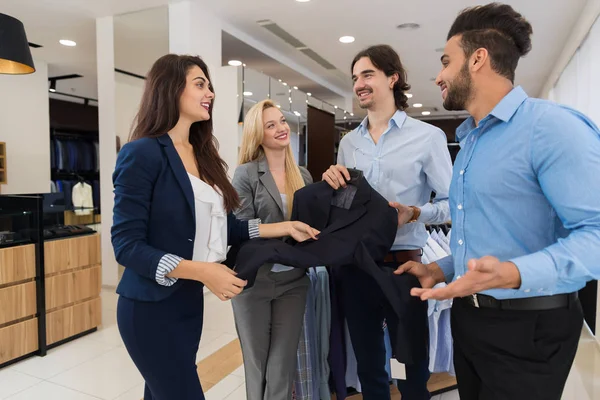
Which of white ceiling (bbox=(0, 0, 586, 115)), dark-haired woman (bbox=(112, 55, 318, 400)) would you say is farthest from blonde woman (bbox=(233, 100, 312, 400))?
white ceiling (bbox=(0, 0, 586, 115))

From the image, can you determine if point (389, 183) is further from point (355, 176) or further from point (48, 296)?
point (48, 296)

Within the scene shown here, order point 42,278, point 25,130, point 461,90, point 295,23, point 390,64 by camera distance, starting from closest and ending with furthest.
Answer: point 461,90, point 390,64, point 42,278, point 295,23, point 25,130

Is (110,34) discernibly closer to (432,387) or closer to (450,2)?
(450,2)

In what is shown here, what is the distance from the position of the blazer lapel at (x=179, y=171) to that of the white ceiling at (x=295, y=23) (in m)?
3.94

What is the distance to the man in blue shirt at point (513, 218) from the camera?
92 cm

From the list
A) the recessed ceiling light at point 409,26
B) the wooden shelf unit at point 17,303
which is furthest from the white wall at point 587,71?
the wooden shelf unit at point 17,303

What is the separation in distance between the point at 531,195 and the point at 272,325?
1316 millimetres

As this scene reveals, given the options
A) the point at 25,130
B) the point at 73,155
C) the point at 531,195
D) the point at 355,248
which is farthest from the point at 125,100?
the point at 73,155

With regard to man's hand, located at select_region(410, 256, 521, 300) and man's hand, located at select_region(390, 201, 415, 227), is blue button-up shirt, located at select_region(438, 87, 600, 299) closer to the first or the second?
man's hand, located at select_region(410, 256, 521, 300)

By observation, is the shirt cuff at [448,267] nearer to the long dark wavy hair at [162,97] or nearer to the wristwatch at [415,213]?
the wristwatch at [415,213]

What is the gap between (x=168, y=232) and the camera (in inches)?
55.3

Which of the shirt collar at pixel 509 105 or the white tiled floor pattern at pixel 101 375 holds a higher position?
the shirt collar at pixel 509 105

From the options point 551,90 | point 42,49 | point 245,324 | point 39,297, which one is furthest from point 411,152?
point 551,90

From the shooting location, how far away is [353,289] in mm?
1846
